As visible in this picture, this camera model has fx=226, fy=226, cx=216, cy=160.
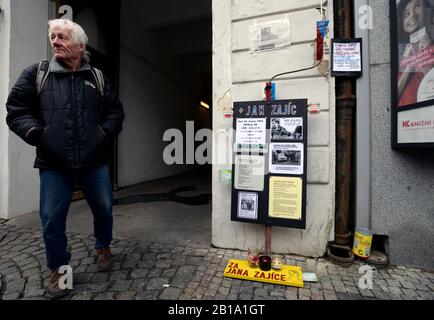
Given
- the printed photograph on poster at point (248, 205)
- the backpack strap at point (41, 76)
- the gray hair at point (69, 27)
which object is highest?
the gray hair at point (69, 27)

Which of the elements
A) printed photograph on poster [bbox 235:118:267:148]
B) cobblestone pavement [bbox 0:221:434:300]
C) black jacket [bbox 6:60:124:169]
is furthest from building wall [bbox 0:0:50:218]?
printed photograph on poster [bbox 235:118:267:148]

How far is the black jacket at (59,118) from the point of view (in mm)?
1670

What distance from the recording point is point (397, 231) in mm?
2236

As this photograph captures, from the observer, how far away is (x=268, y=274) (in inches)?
80.4

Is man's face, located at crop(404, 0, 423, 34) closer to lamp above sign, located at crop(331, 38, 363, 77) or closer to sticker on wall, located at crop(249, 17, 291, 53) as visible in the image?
lamp above sign, located at crop(331, 38, 363, 77)

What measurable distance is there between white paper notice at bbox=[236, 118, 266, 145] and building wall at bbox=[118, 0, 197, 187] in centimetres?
453

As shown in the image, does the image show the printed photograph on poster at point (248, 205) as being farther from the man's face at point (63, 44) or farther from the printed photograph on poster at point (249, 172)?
the man's face at point (63, 44)

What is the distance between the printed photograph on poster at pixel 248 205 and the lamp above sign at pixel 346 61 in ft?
4.93

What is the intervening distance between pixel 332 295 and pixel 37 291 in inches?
93.4

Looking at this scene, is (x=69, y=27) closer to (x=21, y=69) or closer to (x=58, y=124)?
(x=58, y=124)

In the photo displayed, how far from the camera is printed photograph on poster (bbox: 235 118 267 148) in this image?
2279mm

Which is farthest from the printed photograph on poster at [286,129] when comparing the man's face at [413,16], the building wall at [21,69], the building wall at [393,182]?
the building wall at [21,69]

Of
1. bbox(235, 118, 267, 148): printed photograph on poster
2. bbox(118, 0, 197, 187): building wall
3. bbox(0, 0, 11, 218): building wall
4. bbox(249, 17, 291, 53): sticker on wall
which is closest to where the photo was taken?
bbox(235, 118, 267, 148): printed photograph on poster
